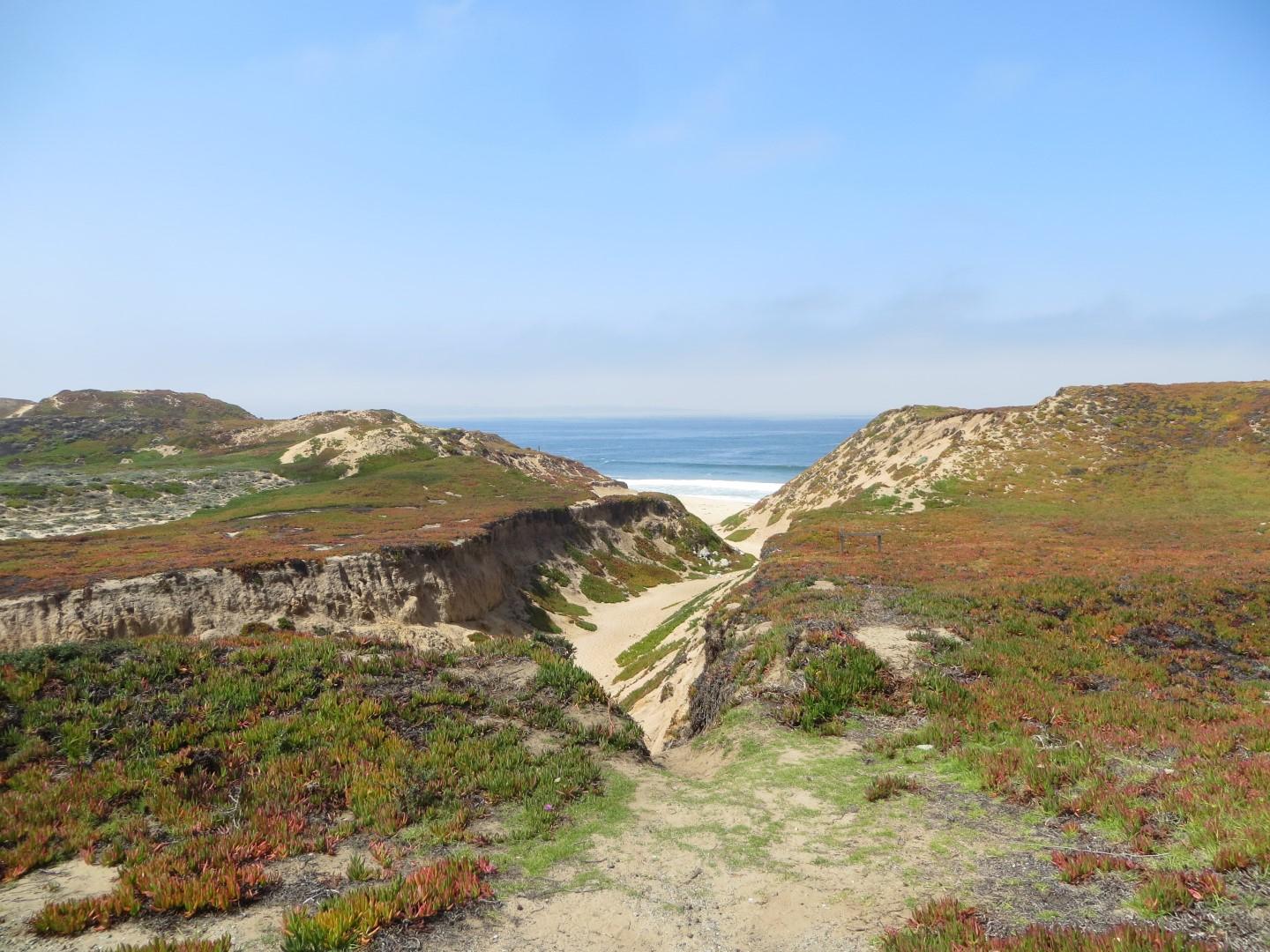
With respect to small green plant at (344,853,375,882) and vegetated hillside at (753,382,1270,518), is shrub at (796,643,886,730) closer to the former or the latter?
small green plant at (344,853,375,882)

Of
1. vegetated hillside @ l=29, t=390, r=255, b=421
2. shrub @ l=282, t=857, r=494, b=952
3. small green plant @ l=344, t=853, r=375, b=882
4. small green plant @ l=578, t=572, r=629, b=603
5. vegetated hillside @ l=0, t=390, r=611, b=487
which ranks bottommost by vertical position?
small green plant @ l=578, t=572, r=629, b=603

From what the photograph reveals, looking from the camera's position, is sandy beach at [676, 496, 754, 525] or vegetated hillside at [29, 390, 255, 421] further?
vegetated hillside at [29, 390, 255, 421]

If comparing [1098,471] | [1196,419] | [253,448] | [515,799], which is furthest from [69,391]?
[1196,419]

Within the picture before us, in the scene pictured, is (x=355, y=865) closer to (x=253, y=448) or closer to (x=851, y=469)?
(x=851, y=469)

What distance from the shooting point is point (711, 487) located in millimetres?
168875

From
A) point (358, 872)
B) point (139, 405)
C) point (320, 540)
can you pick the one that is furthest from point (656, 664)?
point (139, 405)

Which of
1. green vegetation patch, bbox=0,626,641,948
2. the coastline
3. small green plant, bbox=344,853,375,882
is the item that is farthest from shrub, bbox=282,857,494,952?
the coastline

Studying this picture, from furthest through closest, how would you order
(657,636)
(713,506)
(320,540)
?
(713,506)
(320,540)
(657,636)

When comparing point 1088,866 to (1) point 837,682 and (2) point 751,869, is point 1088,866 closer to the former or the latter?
(2) point 751,869

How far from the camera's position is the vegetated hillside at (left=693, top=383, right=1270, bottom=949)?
731 centimetres

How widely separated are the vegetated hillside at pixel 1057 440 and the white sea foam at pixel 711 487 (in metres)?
55.1

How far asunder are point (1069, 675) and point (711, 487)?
503 feet

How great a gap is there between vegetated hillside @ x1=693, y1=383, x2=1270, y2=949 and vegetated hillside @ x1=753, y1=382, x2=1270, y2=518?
66.0ft

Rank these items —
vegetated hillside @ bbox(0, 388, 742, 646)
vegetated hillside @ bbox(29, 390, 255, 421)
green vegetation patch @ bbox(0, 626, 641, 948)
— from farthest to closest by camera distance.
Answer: vegetated hillside @ bbox(29, 390, 255, 421)
vegetated hillside @ bbox(0, 388, 742, 646)
green vegetation patch @ bbox(0, 626, 641, 948)
